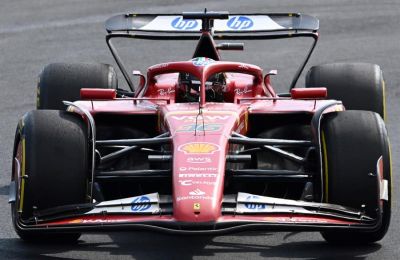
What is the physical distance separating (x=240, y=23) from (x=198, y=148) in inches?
136

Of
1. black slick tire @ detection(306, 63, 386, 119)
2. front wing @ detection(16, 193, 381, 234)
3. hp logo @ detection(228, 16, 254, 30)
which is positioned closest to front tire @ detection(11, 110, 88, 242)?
front wing @ detection(16, 193, 381, 234)

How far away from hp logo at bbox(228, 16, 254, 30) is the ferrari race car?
1.13m

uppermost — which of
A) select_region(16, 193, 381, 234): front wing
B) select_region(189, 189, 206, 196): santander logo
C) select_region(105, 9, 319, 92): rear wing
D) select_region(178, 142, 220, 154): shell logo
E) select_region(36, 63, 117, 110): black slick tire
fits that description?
select_region(105, 9, 319, 92): rear wing

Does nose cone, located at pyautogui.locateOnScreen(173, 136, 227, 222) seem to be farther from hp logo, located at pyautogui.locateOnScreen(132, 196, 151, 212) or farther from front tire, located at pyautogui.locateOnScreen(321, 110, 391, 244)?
front tire, located at pyautogui.locateOnScreen(321, 110, 391, 244)

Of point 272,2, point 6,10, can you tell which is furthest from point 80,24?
point 272,2

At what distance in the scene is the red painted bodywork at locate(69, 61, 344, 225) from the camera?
9133mm

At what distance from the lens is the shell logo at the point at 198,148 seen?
9742mm

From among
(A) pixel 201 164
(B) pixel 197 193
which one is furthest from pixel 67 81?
(B) pixel 197 193

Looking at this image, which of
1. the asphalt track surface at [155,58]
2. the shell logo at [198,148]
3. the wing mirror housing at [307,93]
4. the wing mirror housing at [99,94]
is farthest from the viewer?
the wing mirror housing at [99,94]

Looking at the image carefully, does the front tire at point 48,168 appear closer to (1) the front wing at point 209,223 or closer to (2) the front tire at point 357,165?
(1) the front wing at point 209,223

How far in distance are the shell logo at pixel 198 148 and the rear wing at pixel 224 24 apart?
10.5 feet

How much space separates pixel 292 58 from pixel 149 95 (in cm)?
737

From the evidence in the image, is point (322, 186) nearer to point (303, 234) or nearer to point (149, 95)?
point (303, 234)

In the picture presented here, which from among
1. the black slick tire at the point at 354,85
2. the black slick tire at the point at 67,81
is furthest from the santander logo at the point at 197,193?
the black slick tire at the point at 67,81
